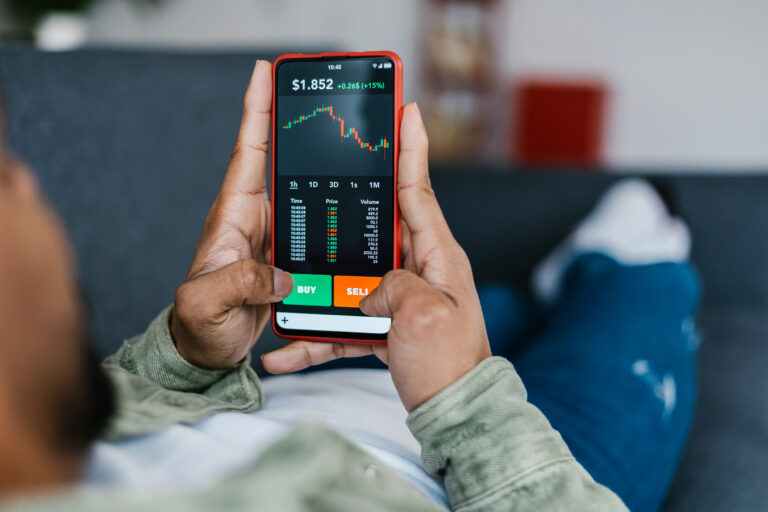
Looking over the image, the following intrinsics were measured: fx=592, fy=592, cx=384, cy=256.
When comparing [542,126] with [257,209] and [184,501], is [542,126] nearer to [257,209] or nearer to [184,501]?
[257,209]

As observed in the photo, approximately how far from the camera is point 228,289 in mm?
383

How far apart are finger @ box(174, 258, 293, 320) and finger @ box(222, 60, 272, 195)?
0.06m

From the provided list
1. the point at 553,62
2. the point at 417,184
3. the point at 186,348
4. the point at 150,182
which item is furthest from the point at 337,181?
the point at 553,62

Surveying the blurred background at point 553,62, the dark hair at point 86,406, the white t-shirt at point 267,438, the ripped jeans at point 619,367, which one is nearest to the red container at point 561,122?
the blurred background at point 553,62

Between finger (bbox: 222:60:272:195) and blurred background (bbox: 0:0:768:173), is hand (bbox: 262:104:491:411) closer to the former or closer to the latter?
finger (bbox: 222:60:272:195)

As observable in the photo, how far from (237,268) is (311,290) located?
0.05m

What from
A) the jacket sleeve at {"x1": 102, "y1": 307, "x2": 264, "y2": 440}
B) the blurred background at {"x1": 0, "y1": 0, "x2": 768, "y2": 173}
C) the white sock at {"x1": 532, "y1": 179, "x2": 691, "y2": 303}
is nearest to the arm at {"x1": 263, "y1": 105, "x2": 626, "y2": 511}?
the jacket sleeve at {"x1": 102, "y1": 307, "x2": 264, "y2": 440}

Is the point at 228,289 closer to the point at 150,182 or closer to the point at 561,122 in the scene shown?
the point at 150,182

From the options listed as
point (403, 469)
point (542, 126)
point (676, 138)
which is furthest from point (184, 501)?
point (676, 138)

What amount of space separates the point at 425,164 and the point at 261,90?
123 mm

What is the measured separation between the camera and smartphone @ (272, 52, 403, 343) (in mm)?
377

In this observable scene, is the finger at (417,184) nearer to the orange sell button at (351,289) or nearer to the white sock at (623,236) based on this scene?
the orange sell button at (351,289)

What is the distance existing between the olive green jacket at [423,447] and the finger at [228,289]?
1.4 inches

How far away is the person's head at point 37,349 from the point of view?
20 cm
